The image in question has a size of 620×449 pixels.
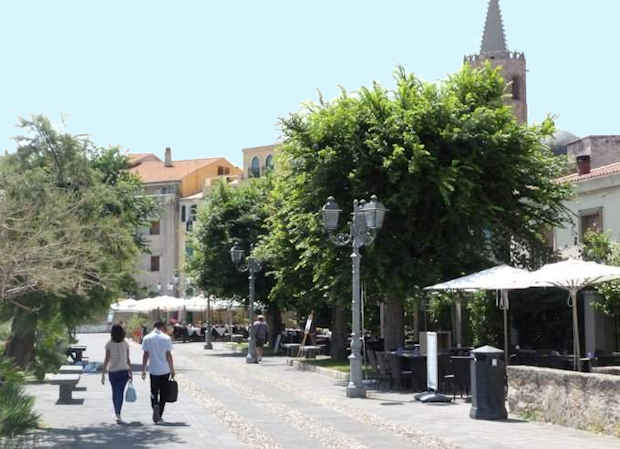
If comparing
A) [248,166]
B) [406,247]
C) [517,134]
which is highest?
[248,166]

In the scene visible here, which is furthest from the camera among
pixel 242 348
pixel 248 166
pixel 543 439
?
pixel 248 166

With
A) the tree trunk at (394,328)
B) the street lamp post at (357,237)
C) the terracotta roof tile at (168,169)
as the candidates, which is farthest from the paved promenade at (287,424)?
the terracotta roof tile at (168,169)

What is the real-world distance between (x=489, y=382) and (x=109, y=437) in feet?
19.5

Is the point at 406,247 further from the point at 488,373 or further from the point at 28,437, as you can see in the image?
the point at 28,437

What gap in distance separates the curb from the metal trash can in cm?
1095

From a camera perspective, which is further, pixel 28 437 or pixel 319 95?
pixel 319 95

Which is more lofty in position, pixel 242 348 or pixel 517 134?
pixel 517 134

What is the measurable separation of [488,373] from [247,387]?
9.89 metres

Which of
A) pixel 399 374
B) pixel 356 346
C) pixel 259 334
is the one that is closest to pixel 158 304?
pixel 259 334

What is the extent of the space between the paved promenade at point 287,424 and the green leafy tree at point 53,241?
1741 millimetres

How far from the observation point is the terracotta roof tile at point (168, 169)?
104m

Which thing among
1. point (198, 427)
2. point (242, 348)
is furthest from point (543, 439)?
point (242, 348)

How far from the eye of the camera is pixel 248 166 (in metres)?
102

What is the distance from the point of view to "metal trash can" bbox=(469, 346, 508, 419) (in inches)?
647
